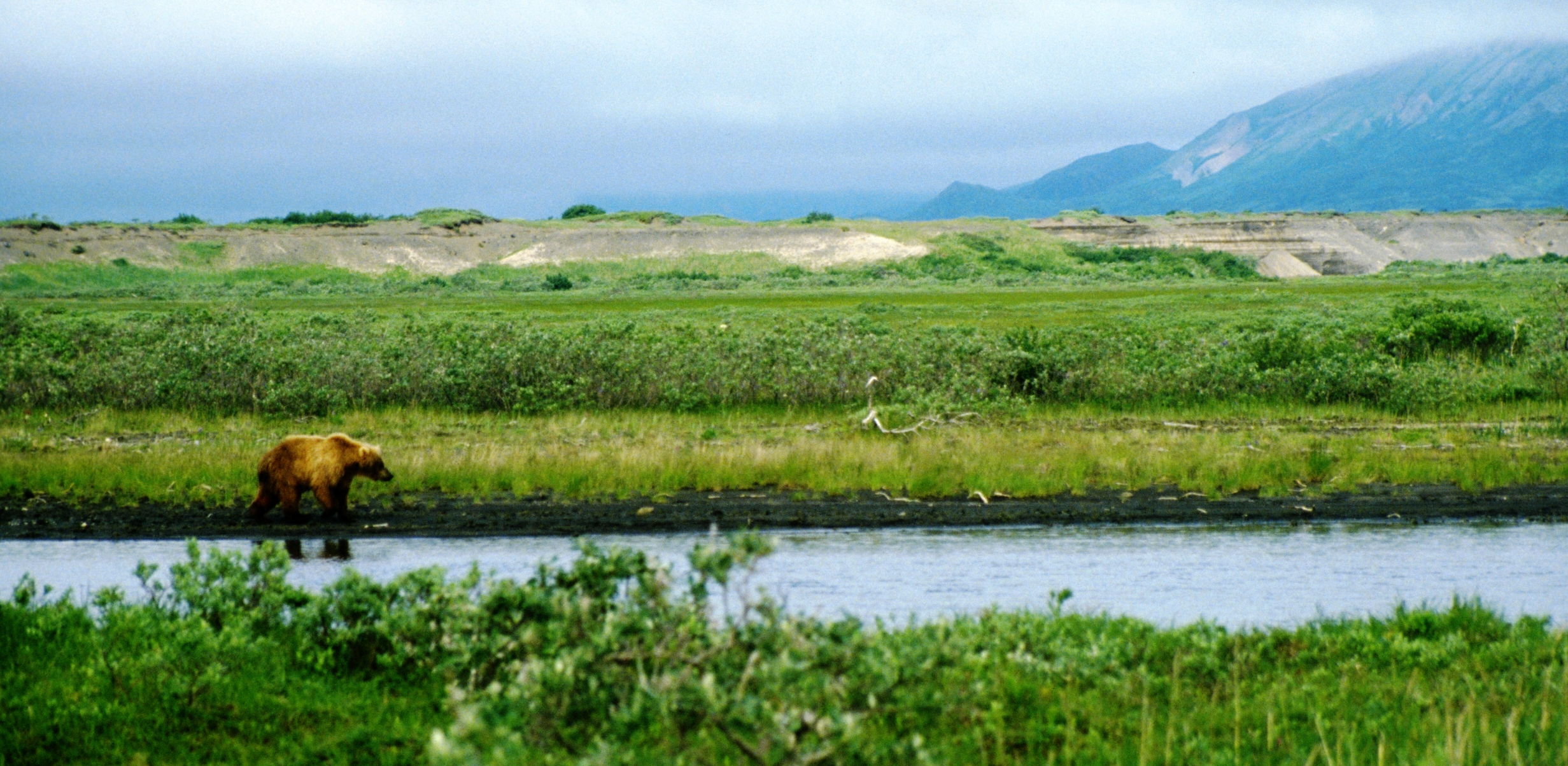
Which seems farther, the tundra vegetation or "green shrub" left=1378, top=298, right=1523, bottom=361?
"green shrub" left=1378, top=298, right=1523, bottom=361

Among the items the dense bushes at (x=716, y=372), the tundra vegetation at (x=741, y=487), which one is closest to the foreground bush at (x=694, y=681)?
the tundra vegetation at (x=741, y=487)

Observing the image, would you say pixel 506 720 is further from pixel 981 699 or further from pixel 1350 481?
pixel 1350 481

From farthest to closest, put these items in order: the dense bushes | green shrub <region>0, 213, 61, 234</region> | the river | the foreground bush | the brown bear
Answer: green shrub <region>0, 213, 61, 234</region> < the dense bushes < the brown bear < the river < the foreground bush

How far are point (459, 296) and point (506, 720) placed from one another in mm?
77834

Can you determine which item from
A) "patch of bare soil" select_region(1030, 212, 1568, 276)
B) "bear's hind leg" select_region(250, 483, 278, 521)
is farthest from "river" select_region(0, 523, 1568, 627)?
"patch of bare soil" select_region(1030, 212, 1568, 276)

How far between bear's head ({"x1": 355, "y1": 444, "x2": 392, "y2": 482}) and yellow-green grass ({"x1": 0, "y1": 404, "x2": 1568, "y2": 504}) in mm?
2036

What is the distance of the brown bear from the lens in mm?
17344

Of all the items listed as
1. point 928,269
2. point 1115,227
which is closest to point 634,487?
point 928,269

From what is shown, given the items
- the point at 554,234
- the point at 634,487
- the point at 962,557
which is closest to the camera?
the point at 962,557

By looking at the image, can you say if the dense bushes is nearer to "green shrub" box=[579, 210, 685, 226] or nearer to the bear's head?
the bear's head

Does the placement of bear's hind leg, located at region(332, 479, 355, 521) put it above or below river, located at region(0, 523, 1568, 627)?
above

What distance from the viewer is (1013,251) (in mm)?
118750

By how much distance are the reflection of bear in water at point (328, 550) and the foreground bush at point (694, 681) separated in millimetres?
3998

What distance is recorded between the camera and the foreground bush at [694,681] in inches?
244
